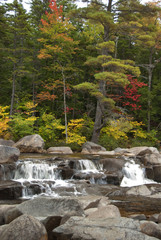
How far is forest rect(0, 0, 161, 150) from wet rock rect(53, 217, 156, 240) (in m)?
11.9

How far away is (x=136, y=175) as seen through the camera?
11.8m

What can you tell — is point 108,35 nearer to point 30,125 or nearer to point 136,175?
point 30,125

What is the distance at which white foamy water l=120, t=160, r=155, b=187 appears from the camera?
11188 mm

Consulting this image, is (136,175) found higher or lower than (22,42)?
lower

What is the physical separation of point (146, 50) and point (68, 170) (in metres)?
16.3

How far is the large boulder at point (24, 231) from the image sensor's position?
3623mm

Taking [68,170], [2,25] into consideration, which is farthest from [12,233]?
[2,25]

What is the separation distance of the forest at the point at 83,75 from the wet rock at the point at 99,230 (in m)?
11.9

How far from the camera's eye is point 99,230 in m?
3.96

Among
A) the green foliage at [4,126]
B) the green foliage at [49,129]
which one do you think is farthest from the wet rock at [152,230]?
the green foliage at [49,129]

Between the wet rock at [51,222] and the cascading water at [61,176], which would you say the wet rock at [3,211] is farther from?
the cascading water at [61,176]

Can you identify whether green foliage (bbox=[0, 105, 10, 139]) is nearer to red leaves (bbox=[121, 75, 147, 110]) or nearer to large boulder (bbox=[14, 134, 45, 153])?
large boulder (bbox=[14, 134, 45, 153])

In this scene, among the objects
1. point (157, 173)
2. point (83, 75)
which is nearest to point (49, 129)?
point (83, 75)

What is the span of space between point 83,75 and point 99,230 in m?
19.4
